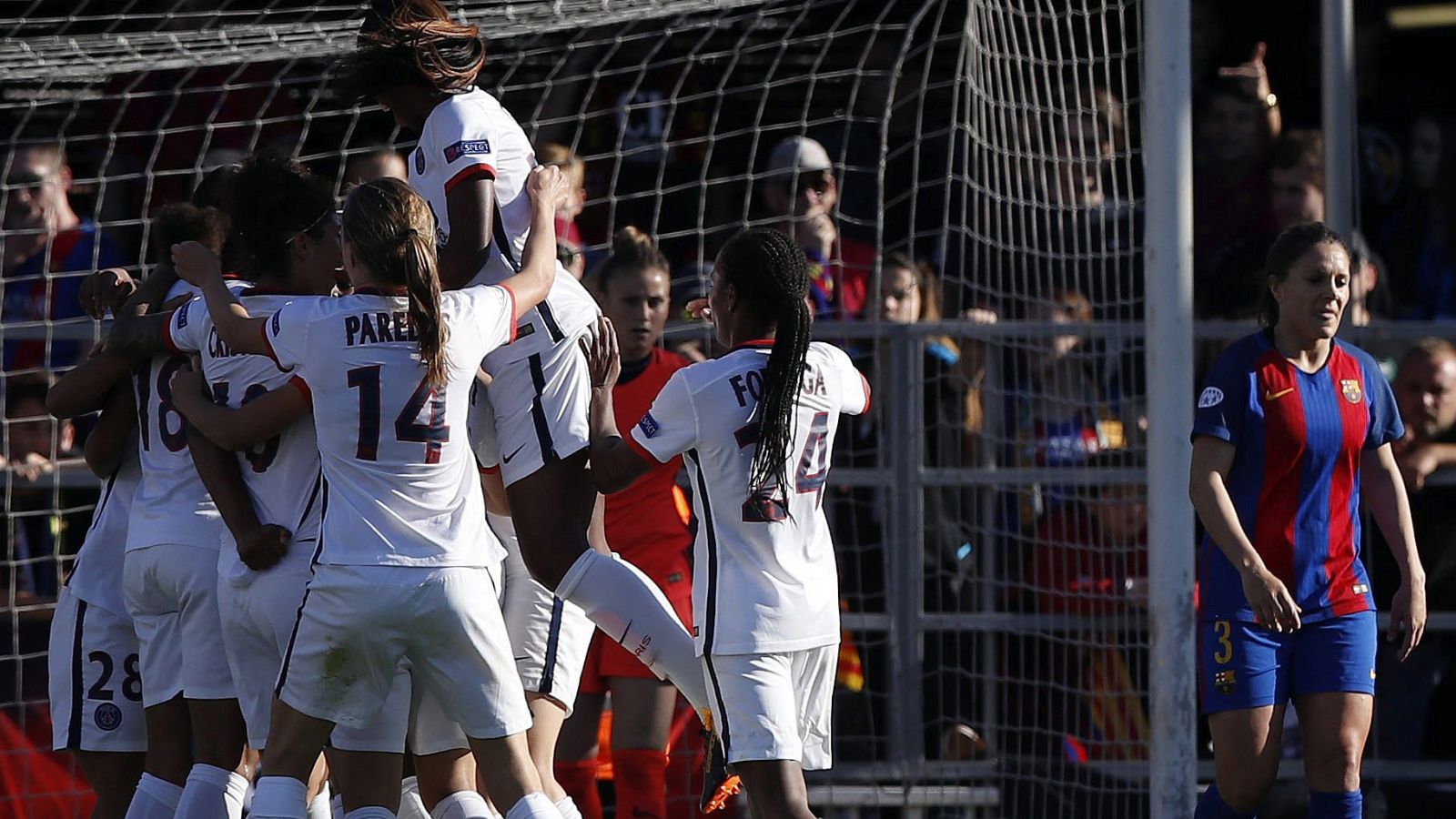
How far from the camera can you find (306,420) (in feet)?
14.1

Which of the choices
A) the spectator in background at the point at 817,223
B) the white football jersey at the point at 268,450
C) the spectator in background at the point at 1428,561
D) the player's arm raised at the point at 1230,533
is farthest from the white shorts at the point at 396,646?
the spectator in background at the point at 1428,561

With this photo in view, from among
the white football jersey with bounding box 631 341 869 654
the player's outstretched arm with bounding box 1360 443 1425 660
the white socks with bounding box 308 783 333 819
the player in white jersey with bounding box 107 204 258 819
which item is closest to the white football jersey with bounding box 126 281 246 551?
the player in white jersey with bounding box 107 204 258 819

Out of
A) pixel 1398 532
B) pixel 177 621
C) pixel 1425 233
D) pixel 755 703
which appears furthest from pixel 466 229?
pixel 1425 233

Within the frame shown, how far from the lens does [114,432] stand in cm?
473

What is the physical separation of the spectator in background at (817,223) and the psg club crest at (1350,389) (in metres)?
2.46

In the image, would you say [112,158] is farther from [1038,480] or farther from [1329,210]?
[1329,210]

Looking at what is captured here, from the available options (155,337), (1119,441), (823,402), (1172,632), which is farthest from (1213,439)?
(155,337)

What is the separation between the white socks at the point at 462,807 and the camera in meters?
4.20

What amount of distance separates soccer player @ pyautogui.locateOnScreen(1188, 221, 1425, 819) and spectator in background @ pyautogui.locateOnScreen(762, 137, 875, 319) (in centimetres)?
239

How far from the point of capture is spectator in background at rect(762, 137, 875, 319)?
7.33 metres

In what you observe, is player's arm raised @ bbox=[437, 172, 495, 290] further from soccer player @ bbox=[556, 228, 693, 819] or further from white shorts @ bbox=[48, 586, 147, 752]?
soccer player @ bbox=[556, 228, 693, 819]

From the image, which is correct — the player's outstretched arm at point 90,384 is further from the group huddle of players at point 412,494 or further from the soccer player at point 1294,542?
the soccer player at point 1294,542

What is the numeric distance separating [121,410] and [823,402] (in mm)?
1760

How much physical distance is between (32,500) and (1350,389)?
4615mm
